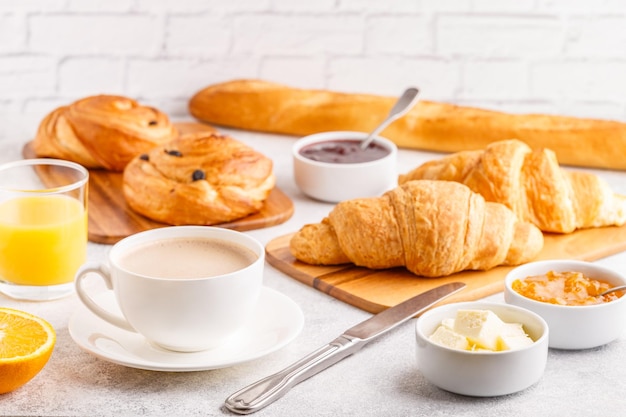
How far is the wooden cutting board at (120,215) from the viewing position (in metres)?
2.04

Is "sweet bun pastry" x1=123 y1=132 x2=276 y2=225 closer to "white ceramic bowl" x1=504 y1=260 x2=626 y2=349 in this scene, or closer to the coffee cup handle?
the coffee cup handle

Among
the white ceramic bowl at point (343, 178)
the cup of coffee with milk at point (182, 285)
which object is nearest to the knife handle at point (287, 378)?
the cup of coffee with milk at point (182, 285)

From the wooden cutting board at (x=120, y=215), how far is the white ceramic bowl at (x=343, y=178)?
76 mm

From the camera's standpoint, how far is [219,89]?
2.91m

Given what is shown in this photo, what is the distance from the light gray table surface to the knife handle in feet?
0.05

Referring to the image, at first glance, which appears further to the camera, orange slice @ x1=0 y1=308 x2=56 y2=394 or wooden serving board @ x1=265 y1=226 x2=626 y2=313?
wooden serving board @ x1=265 y1=226 x2=626 y2=313

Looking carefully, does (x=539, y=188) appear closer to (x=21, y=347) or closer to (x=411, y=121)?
(x=411, y=121)

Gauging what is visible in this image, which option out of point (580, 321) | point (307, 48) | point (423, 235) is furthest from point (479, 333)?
point (307, 48)

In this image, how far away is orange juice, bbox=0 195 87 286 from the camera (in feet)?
5.60

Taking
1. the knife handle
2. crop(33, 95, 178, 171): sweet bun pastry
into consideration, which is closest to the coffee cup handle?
the knife handle

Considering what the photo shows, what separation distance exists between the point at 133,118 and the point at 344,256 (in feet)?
2.91

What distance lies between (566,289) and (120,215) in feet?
3.46

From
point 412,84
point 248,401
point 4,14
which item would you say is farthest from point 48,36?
point 248,401

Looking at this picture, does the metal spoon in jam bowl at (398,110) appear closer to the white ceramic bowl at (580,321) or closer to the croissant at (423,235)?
the croissant at (423,235)
